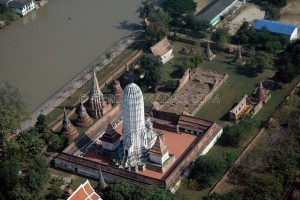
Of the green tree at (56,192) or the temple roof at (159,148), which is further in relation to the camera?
the temple roof at (159,148)

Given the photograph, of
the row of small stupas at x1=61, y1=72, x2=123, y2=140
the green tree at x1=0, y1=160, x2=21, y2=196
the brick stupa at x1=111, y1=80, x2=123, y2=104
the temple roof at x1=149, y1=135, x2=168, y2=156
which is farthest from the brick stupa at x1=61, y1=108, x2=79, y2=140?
the temple roof at x1=149, y1=135, x2=168, y2=156

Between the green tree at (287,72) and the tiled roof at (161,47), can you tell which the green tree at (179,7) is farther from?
the green tree at (287,72)

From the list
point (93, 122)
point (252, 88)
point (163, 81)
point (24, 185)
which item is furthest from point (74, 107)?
point (252, 88)


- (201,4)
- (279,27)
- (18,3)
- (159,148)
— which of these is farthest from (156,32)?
(159,148)

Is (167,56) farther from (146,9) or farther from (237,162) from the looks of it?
(237,162)

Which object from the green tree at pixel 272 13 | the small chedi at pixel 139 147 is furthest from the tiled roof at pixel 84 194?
the green tree at pixel 272 13

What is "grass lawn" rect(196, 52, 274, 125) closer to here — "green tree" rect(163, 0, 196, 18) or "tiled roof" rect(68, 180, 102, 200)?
"green tree" rect(163, 0, 196, 18)
